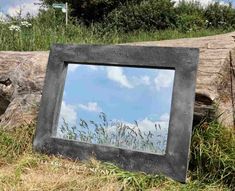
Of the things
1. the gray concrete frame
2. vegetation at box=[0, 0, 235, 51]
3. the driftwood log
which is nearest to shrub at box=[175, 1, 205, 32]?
vegetation at box=[0, 0, 235, 51]

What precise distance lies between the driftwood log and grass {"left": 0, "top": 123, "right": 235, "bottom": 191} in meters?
0.21

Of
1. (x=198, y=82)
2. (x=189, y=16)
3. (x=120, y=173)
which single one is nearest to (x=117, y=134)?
(x=120, y=173)

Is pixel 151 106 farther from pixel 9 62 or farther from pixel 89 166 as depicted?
pixel 9 62

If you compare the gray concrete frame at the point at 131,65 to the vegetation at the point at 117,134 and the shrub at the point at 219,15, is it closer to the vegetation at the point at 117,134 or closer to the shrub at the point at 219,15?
the vegetation at the point at 117,134

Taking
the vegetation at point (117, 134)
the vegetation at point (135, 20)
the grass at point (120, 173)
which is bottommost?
the grass at point (120, 173)

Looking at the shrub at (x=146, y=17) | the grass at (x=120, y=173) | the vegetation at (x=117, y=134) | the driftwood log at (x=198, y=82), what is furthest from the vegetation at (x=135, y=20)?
the grass at (x=120, y=173)

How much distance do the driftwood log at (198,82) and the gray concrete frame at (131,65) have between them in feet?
1.07

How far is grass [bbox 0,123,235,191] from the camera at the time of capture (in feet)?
10.9

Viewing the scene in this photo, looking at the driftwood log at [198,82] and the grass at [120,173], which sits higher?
the driftwood log at [198,82]

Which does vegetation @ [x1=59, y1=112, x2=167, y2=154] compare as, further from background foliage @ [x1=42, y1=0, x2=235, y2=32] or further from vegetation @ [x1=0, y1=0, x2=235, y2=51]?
background foliage @ [x1=42, y1=0, x2=235, y2=32]

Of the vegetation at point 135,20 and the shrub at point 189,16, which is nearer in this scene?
the vegetation at point 135,20

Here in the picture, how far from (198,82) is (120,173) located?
98cm

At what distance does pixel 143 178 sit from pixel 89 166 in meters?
0.43

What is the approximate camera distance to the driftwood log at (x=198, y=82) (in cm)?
378
